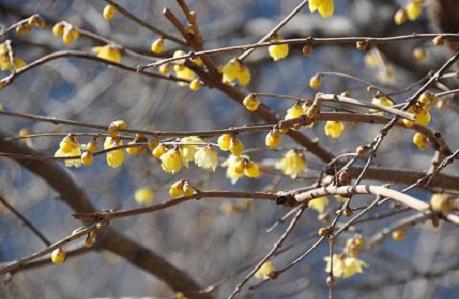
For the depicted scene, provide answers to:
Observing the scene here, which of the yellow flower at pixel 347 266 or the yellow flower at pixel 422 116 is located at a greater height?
the yellow flower at pixel 422 116

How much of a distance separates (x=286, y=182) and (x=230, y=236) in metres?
0.98

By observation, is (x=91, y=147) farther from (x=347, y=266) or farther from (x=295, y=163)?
(x=347, y=266)

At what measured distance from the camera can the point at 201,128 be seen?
587 cm

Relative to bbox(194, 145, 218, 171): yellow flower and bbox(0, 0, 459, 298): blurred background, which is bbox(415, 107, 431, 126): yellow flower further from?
bbox(0, 0, 459, 298): blurred background

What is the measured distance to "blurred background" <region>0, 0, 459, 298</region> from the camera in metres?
4.07

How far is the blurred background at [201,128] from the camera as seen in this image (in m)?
4.07

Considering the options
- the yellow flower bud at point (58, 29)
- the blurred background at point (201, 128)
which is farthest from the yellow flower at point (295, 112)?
the blurred background at point (201, 128)

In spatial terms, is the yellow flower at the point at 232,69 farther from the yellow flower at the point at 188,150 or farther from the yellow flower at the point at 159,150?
the yellow flower at the point at 159,150

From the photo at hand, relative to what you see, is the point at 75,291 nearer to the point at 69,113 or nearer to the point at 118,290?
the point at 118,290

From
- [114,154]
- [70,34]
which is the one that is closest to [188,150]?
[114,154]

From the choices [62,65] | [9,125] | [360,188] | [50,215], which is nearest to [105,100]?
[62,65]

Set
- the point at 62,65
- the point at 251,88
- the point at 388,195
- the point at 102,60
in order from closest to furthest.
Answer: the point at 388,195, the point at 102,60, the point at 251,88, the point at 62,65

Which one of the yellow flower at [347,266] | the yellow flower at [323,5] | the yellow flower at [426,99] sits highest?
the yellow flower at [323,5]

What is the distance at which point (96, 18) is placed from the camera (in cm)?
498
